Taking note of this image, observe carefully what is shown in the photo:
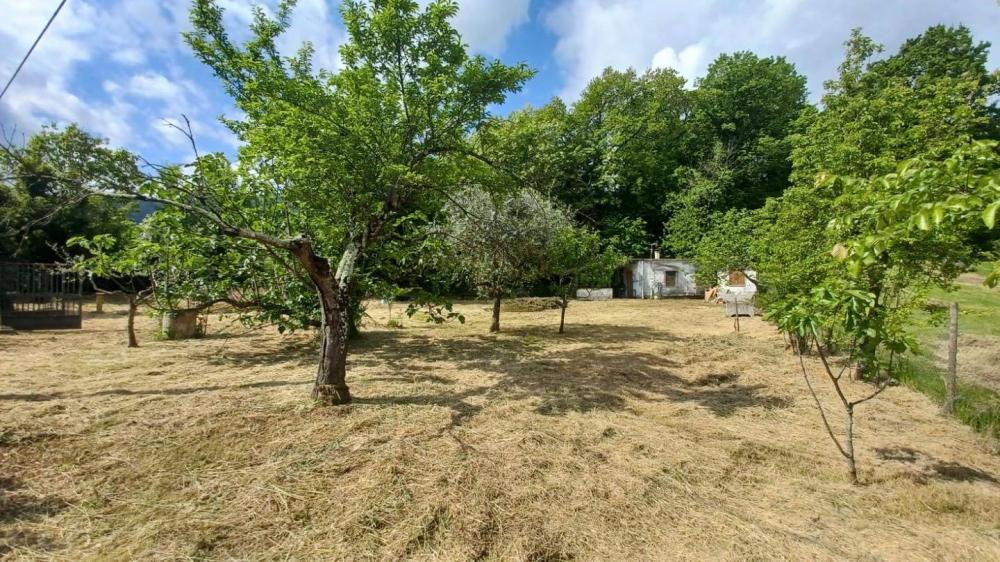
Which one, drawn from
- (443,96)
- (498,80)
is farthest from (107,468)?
(498,80)

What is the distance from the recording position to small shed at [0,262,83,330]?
32.7 ft

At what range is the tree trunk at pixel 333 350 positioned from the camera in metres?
4.51

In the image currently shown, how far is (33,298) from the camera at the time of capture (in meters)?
10.3

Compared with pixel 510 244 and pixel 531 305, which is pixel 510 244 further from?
pixel 531 305

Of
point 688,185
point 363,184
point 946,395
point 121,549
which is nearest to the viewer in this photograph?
point 121,549

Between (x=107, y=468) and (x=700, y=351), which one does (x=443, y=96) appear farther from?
(x=700, y=351)

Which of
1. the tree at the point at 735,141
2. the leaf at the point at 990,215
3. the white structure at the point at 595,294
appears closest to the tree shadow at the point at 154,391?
the leaf at the point at 990,215

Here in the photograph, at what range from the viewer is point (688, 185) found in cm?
2927

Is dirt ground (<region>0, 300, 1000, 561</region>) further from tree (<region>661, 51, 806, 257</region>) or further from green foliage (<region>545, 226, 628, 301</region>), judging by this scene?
tree (<region>661, 51, 806, 257</region>)

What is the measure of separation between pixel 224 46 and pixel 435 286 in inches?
239

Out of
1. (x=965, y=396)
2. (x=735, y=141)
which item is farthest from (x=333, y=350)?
(x=735, y=141)

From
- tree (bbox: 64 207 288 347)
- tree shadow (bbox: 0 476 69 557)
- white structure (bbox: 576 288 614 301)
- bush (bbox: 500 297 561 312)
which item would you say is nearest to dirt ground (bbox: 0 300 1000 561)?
tree shadow (bbox: 0 476 69 557)

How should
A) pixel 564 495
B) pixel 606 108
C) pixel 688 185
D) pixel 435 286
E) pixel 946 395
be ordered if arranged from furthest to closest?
pixel 606 108, pixel 688 185, pixel 435 286, pixel 946 395, pixel 564 495

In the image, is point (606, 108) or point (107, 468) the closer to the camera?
point (107, 468)
